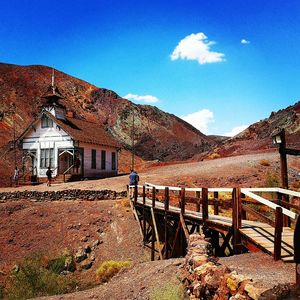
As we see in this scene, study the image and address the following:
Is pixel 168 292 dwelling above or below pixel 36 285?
above

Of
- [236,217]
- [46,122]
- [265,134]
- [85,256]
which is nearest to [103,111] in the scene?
[265,134]

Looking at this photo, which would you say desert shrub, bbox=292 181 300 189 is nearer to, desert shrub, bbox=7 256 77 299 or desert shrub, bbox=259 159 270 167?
desert shrub, bbox=259 159 270 167

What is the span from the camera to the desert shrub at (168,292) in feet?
25.6

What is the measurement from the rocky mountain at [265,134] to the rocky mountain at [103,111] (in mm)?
13780

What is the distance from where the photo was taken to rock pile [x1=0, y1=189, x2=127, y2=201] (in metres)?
26.3

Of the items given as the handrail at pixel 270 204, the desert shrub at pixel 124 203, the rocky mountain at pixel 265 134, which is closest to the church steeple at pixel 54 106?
the desert shrub at pixel 124 203

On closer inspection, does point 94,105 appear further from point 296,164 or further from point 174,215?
point 174,215

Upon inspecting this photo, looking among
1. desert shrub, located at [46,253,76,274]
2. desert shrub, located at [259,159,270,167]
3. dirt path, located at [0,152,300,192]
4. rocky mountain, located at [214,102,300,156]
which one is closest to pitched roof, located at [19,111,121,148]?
dirt path, located at [0,152,300,192]

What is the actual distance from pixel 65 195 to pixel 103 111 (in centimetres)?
6340

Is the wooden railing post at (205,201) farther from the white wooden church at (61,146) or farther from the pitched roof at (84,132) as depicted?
the pitched roof at (84,132)

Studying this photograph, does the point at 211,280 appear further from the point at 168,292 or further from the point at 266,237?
the point at 266,237

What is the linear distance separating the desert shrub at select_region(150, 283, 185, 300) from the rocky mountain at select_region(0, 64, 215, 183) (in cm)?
6378

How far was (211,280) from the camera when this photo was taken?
21.0 feet

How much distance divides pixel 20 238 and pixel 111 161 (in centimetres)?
1979
